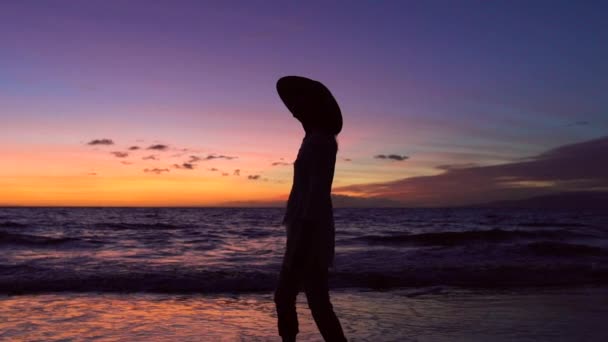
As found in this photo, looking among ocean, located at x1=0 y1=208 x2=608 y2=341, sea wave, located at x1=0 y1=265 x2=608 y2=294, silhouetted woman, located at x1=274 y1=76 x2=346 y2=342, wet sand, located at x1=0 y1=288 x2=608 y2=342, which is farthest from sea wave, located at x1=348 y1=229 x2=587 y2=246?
silhouetted woman, located at x1=274 y1=76 x2=346 y2=342

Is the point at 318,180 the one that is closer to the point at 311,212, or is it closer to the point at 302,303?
the point at 311,212

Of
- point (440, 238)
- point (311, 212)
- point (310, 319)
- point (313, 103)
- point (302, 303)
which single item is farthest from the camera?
point (440, 238)

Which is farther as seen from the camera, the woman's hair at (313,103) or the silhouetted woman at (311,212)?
the woman's hair at (313,103)

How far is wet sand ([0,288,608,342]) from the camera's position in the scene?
17.4ft

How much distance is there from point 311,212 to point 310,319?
309cm

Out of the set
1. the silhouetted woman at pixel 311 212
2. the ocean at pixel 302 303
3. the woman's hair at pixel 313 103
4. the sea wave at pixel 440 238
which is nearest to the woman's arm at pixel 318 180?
the silhouetted woman at pixel 311 212

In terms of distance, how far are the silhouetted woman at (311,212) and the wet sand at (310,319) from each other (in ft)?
5.94

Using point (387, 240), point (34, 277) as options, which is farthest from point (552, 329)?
point (387, 240)

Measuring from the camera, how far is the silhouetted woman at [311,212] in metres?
3.28

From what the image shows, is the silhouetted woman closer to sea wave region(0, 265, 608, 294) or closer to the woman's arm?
the woman's arm

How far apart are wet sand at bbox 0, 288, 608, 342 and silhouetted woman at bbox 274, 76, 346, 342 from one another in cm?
181

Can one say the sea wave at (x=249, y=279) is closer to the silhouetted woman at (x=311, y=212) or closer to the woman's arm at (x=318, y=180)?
the silhouetted woman at (x=311, y=212)

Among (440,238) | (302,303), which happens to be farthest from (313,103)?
(440,238)

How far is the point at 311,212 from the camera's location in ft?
10.7
